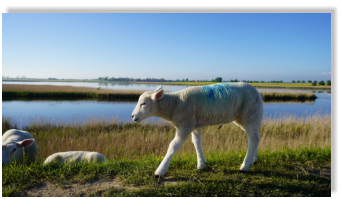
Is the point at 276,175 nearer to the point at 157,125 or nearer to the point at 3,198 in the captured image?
the point at 3,198

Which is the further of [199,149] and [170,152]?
[199,149]

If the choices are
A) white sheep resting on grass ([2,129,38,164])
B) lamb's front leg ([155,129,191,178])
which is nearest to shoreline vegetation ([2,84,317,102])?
white sheep resting on grass ([2,129,38,164])

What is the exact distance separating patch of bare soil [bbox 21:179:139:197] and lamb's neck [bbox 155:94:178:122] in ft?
4.22

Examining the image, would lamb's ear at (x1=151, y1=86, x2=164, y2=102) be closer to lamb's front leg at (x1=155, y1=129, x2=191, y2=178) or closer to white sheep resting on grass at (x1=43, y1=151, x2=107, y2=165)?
lamb's front leg at (x1=155, y1=129, x2=191, y2=178)

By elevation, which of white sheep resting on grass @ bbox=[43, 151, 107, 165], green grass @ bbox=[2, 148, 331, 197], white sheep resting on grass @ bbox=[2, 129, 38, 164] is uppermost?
white sheep resting on grass @ bbox=[2, 129, 38, 164]

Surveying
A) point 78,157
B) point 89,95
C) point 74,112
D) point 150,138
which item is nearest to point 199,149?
point 78,157

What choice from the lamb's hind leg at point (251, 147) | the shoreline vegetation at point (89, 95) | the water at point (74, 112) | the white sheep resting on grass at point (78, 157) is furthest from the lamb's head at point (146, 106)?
the shoreline vegetation at point (89, 95)

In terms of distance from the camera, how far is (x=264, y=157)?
4.33 m

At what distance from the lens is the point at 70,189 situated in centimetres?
298

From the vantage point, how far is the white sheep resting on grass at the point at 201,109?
11.0 ft

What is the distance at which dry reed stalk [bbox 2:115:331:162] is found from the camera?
674cm

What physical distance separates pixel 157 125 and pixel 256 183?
867 cm

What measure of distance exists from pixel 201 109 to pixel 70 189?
2.42m

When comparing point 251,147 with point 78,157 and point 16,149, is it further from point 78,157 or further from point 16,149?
point 16,149
